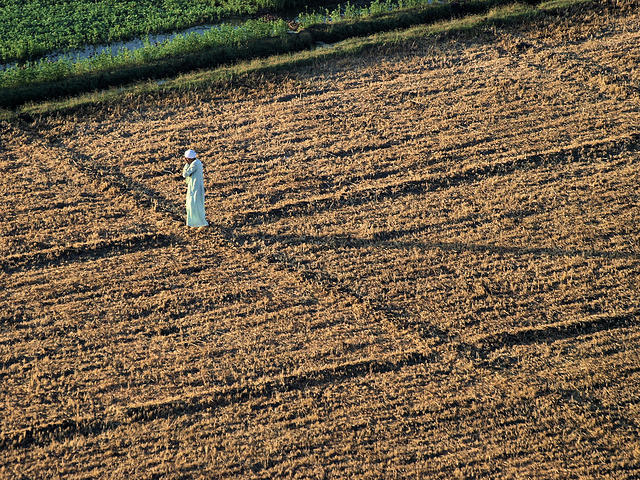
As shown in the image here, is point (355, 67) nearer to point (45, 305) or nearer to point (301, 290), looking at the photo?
point (301, 290)

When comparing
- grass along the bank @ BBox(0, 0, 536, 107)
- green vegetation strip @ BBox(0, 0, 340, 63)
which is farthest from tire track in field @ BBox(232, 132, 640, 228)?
green vegetation strip @ BBox(0, 0, 340, 63)

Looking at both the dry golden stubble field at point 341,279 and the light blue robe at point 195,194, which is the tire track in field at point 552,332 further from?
the light blue robe at point 195,194

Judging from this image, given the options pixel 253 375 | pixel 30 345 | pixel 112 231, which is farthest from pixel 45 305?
pixel 253 375

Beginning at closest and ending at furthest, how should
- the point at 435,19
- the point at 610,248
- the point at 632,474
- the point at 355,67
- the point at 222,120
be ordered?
the point at 632,474 < the point at 610,248 < the point at 222,120 < the point at 355,67 < the point at 435,19

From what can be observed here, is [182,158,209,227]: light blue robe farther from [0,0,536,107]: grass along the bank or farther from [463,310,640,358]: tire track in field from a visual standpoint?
[0,0,536,107]: grass along the bank

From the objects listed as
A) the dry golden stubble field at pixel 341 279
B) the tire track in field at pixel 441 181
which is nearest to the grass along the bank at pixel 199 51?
the dry golden stubble field at pixel 341 279
